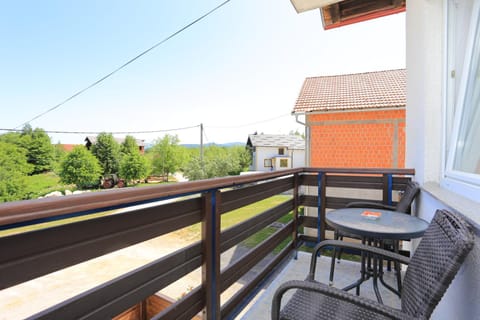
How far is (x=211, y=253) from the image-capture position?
1327mm

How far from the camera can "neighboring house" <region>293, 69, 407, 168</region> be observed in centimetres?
623

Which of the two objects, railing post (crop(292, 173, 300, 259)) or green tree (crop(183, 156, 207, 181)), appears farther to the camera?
green tree (crop(183, 156, 207, 181))

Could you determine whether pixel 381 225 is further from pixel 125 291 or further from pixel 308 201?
pixel 125 291

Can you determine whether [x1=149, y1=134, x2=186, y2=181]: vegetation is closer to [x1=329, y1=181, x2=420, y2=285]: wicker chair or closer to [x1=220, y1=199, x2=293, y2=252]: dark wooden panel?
[x1=220, y1=199, x2=293, y2=252]: dark wooden panel

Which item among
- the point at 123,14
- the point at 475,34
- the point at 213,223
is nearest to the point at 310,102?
the point at 475,34

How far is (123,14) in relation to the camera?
15.7m

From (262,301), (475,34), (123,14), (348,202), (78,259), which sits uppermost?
(123,14)

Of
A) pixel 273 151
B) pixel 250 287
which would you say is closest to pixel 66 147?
pixel 273 151

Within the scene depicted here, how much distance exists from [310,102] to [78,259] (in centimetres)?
709

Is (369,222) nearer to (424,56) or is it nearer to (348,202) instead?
(348,202)

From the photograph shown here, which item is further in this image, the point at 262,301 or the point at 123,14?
the point at 123,14

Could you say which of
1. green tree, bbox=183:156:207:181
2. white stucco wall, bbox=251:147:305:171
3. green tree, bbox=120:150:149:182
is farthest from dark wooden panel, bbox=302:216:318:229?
green tree, bbox=120:150:149:182

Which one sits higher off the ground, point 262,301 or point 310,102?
point 310,102

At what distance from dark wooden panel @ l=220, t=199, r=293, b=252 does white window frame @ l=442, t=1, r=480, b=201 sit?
1209 mm
